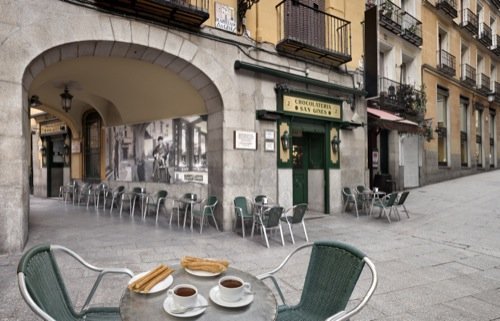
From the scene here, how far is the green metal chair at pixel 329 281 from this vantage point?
5.90 ft

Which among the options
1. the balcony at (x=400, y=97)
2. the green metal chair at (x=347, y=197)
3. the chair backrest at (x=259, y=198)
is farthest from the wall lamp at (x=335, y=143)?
the balcony at (x=400, y=97)

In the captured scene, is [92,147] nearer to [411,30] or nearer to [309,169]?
[309,169]

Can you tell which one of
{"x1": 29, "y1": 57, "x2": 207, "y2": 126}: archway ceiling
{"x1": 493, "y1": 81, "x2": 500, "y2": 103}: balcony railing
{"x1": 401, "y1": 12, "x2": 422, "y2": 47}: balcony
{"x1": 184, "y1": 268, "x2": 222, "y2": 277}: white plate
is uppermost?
{"x1": 401, "y1": 12, "x2": 422, "y2": 47}: balcony

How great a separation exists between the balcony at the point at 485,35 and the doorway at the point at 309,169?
16.2 m

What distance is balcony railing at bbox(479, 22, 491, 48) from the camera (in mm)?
18333

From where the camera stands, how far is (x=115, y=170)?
1009 cm

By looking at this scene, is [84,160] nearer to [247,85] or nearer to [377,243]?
[247,85]

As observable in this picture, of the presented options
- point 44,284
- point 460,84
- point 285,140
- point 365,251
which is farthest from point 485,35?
point 44,284

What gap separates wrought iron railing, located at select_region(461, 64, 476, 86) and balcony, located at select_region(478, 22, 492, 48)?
2154 millimetres

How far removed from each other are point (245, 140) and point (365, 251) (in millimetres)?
3348

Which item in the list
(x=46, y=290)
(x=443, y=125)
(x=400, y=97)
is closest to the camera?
(x=46, y=290)

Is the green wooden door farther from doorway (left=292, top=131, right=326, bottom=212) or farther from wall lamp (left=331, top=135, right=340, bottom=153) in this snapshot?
wall lamp (left=331, top=135, right=340, bottom=153)

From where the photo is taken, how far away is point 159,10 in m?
5.73

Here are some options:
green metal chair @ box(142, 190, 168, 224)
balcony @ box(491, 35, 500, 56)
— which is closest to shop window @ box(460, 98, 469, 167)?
balcony @ box(491, 35, 500, 56)
